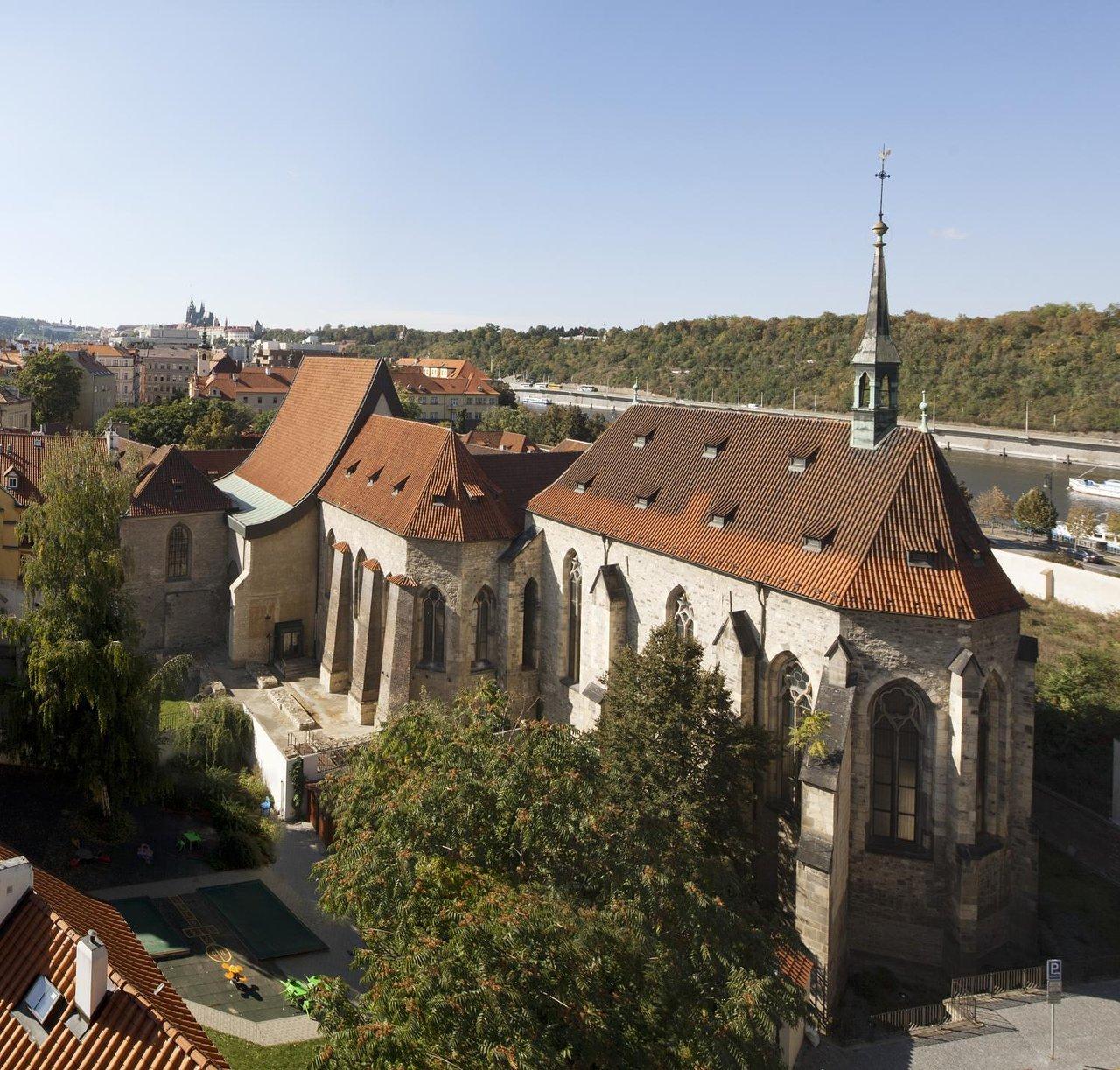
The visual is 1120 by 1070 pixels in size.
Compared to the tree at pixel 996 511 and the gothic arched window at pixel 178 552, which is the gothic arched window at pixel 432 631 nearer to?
the gothic arched window at pixel 178 552

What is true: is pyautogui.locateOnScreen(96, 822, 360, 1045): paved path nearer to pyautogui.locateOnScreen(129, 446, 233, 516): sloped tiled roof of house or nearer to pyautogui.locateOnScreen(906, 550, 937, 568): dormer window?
pyautogui.locateOnScreen(906, 550, 937, 568): dormer window

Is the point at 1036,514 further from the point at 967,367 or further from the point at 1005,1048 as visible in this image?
the point at 967,367

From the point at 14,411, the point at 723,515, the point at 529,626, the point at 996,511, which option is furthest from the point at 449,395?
the point at 723,515

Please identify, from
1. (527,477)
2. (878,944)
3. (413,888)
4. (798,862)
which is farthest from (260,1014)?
(527,477)

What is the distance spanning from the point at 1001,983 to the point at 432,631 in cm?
2113

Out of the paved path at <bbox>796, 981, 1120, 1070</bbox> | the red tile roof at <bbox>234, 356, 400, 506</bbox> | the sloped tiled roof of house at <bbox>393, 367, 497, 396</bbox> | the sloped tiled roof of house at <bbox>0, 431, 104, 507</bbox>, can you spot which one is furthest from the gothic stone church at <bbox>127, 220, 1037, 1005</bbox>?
the sloped tiled roof of house at <bbox>393, 367, 497, 396</bbox>

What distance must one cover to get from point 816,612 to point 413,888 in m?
13.3

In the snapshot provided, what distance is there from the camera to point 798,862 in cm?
2256

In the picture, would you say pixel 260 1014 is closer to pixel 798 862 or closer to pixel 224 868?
pixel 224 868

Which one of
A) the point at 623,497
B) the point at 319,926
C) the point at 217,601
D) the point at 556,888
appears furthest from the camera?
the point at 217,601

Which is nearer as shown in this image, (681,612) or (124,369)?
(681,612)

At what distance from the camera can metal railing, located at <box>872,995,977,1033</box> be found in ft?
71.9

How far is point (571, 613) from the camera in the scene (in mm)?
34562

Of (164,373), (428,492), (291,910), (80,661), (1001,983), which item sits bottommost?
(1001,983)
